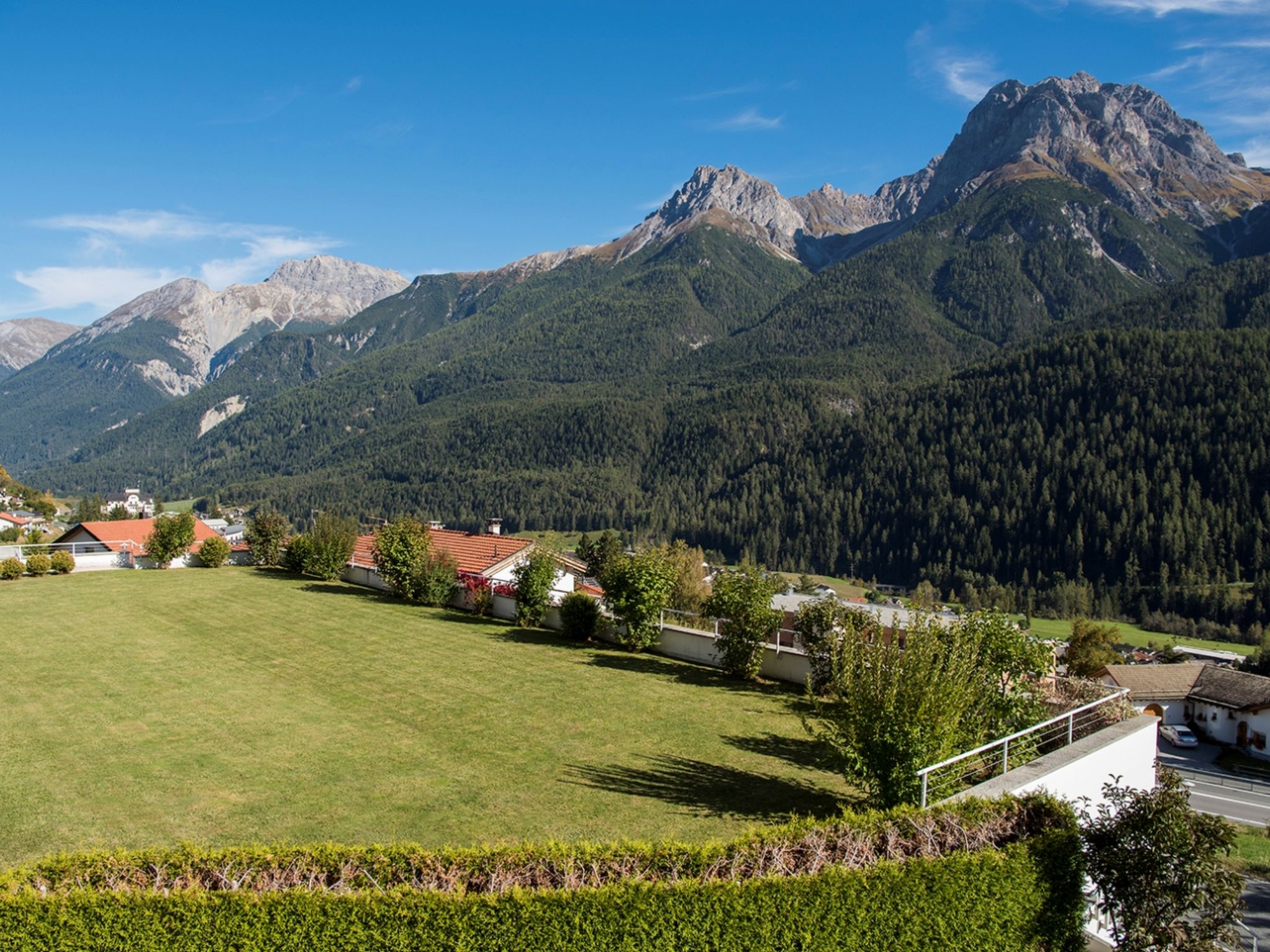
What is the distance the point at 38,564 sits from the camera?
35500mm

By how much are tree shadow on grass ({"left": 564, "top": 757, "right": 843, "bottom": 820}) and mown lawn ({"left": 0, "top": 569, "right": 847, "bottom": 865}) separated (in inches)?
1.8

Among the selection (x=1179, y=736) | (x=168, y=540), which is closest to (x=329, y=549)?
(x=168, y=540)

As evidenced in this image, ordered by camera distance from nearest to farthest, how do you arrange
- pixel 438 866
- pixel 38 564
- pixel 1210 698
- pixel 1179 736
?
pixel 438 866 < pixel 38 564 < pixel 1179 736 < pixel 1210 698

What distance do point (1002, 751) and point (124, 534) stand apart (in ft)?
151

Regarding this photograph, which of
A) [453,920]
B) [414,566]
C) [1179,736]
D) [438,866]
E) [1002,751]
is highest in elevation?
[1002,751]

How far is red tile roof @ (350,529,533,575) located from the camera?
35.4m

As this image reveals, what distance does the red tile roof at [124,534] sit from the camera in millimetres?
41250

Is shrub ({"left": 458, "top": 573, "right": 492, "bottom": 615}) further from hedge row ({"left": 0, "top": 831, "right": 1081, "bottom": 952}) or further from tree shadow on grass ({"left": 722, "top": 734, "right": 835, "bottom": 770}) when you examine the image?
hedge row ({"left": 0, "top": 831, "right": 1081, "bottom": 952})

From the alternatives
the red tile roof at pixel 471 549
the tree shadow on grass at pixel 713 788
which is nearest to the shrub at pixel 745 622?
the tree shadow on grass at pixel 713 788

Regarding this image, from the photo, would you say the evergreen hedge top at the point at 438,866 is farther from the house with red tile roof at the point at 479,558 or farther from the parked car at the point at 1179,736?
the parked car at the point at 1179,736

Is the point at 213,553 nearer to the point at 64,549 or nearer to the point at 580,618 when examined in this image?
the point at 64,549

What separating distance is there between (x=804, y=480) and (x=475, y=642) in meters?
180

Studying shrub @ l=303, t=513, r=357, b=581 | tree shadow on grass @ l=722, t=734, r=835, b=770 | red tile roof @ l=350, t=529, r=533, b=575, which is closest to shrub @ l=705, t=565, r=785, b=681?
tree shadow on grass @ l=722, t=734, r=835, b=770

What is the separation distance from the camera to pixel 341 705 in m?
17.3
